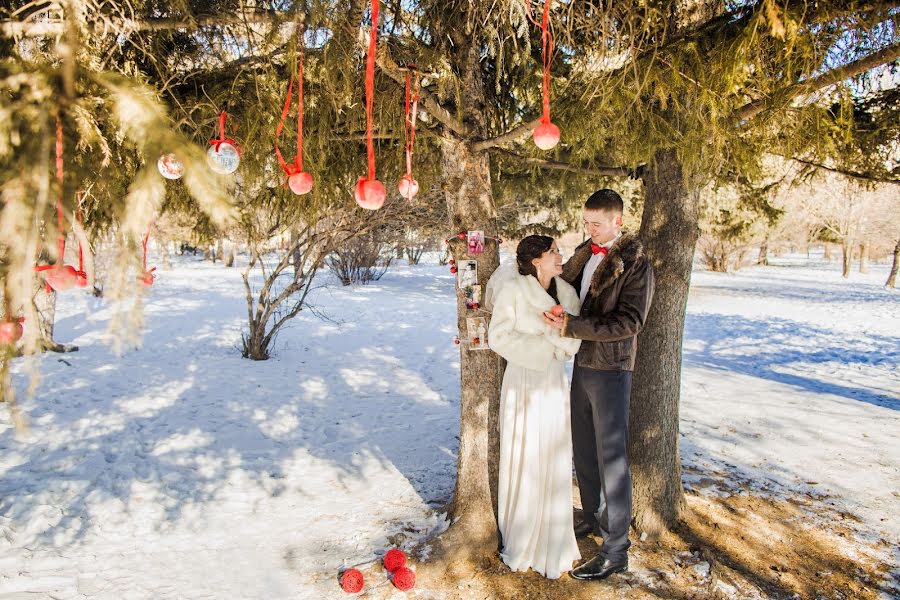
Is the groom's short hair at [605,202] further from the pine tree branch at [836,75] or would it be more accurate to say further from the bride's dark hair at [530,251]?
the pine tree branch at [836,75]

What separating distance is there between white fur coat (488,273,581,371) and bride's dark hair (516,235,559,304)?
6 cm

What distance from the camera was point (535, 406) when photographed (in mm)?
3018

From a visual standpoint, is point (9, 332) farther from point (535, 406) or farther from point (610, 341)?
point (610, 341)

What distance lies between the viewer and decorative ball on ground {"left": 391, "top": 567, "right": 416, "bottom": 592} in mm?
2923

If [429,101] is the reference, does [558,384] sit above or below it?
below

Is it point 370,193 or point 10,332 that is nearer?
point 10,332

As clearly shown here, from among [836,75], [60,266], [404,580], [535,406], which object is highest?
[836,75]

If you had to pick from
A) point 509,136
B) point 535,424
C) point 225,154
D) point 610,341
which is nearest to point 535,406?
point 535,424

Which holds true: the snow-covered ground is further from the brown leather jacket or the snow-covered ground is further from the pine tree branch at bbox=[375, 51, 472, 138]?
the pine tree branch at bbox=[375, 51, 472, 138]

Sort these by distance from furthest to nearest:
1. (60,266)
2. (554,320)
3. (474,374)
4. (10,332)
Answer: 1. (474,374)
2. (554,320)
3. (60,266)
4. (10,332)

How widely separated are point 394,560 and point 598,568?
121 centimetres

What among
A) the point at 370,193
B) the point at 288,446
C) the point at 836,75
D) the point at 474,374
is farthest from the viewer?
the point at 288,446

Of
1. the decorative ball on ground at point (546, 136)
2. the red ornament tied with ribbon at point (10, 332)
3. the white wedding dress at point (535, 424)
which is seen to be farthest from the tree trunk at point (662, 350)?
the red ornament tied with ribbon at point (10, 332)

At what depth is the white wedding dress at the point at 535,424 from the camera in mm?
2957
